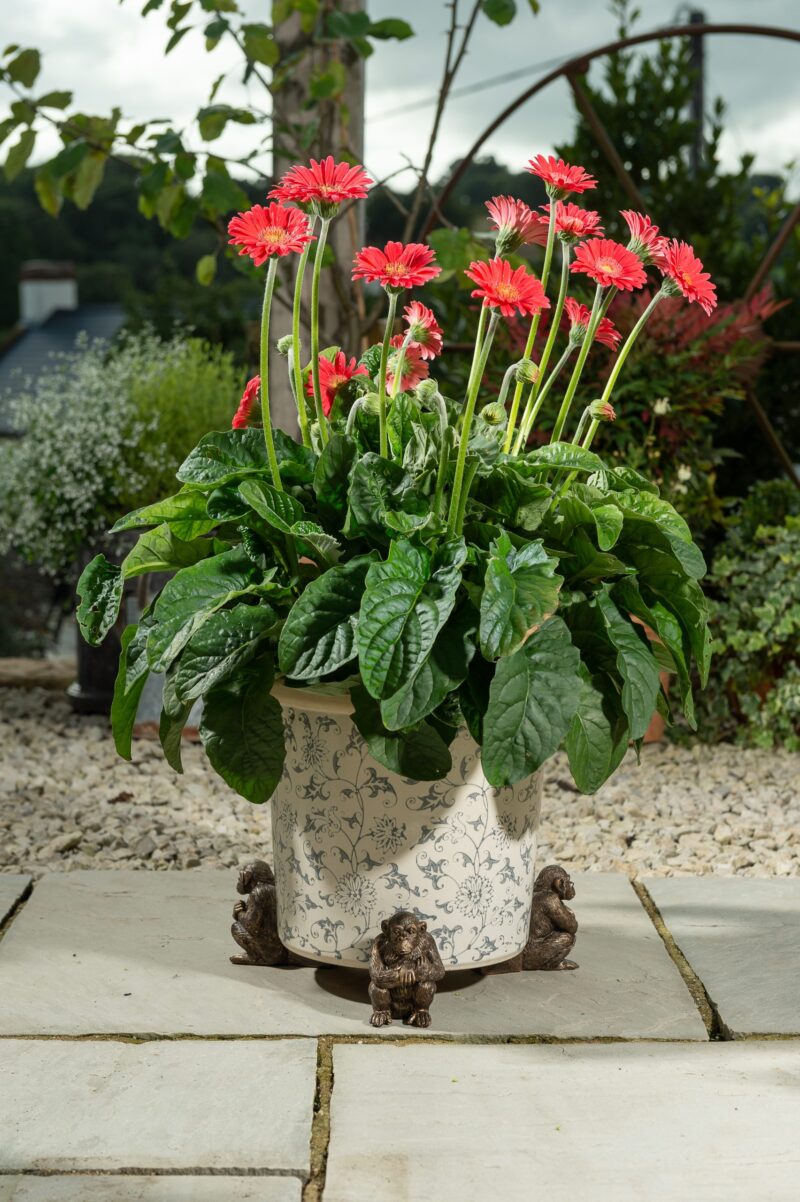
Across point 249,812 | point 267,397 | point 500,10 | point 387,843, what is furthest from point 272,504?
point 500,10

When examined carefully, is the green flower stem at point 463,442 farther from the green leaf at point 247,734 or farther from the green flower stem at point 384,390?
the green leaf at point 247,734

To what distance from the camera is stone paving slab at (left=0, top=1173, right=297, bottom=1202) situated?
1.12m

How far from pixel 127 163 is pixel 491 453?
2.12 metres

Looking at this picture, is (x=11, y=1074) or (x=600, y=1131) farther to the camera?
(x=11, y=1074)

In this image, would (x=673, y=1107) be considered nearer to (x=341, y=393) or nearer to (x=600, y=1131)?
(x=600, y=1131)

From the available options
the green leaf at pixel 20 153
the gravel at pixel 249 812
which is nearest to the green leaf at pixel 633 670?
the gravel at pixel 249 812

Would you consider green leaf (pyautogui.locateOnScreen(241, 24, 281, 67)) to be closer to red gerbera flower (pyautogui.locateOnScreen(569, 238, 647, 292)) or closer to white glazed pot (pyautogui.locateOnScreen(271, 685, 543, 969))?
red gerbera flower (pyautogui.locateOnScreen(569, 238, 647, 292))

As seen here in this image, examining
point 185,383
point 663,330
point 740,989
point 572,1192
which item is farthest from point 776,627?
point 572,1192

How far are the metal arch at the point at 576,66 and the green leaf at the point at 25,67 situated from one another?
3.55 ft

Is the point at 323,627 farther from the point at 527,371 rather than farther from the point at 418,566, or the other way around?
the point at 527,371

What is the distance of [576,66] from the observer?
10.7ft

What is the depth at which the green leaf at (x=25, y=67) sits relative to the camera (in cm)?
306

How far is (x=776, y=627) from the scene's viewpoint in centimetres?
293

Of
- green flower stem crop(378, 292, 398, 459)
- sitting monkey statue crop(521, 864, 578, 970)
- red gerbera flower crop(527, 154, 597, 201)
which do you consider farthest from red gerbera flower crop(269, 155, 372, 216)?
sitting monkey statue crop(521, 864, 578, 970)
